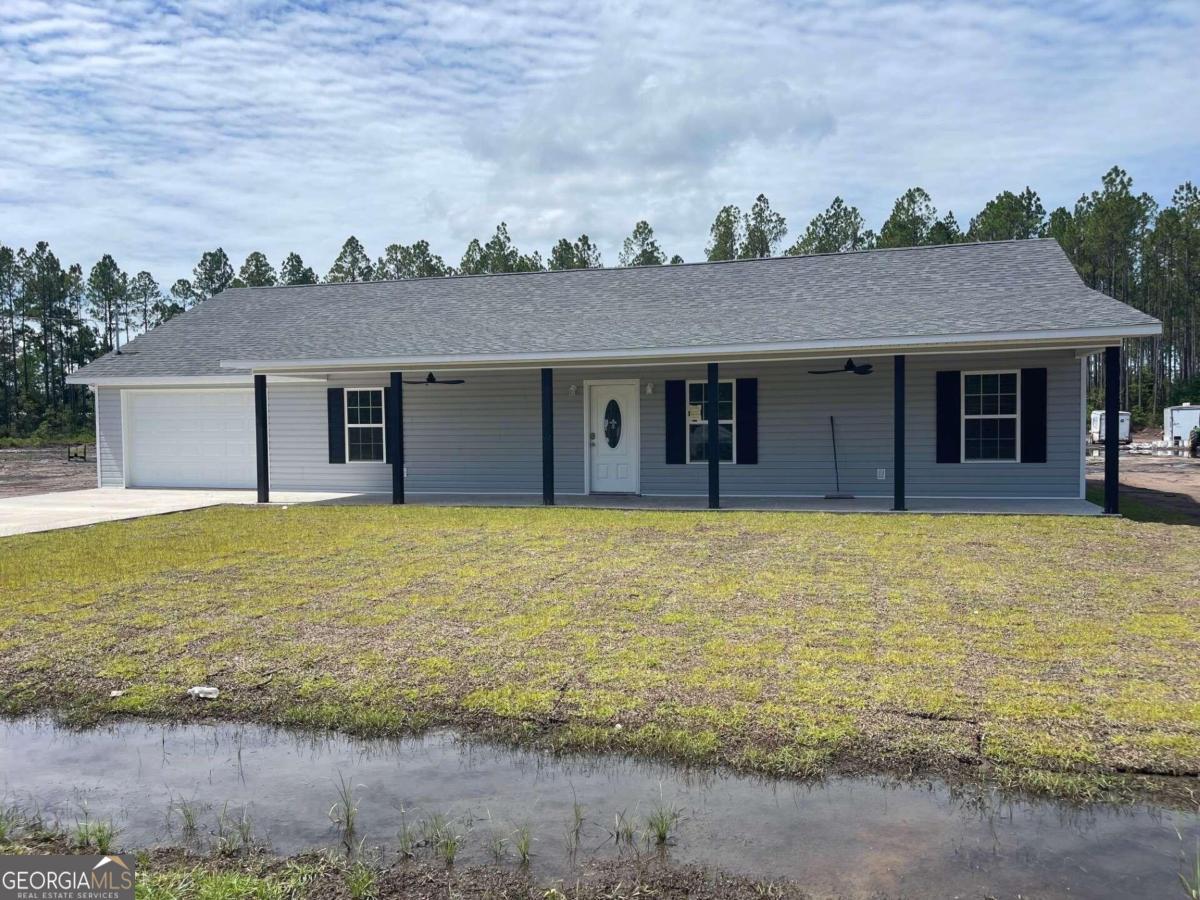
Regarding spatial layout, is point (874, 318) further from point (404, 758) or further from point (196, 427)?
point (196, 427)

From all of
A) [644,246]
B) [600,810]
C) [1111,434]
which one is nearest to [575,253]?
[644,246]

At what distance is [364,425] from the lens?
1684 centimetres

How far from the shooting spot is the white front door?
15.6 m

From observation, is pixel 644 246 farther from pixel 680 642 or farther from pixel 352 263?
pixel 680 642

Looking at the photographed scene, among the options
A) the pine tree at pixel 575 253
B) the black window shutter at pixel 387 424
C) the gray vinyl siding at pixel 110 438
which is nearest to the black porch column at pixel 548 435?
the black window shutter at pixel 387 424

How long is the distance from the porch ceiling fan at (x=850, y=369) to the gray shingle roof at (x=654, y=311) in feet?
3.09

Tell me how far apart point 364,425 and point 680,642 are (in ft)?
39.7

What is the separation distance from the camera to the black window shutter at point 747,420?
48.8 ft

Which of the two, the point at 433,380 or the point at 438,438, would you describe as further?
the point at 438,438

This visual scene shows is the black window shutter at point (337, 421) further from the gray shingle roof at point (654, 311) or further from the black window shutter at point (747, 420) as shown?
the black window shutter at point (747, 420)

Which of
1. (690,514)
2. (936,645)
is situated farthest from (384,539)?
(936,645)

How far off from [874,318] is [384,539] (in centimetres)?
760

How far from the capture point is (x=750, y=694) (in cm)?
489

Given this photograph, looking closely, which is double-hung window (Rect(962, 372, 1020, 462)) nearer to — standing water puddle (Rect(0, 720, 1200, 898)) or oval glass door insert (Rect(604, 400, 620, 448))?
oval glass door insert (Rect(604, 400, 620, 448))
